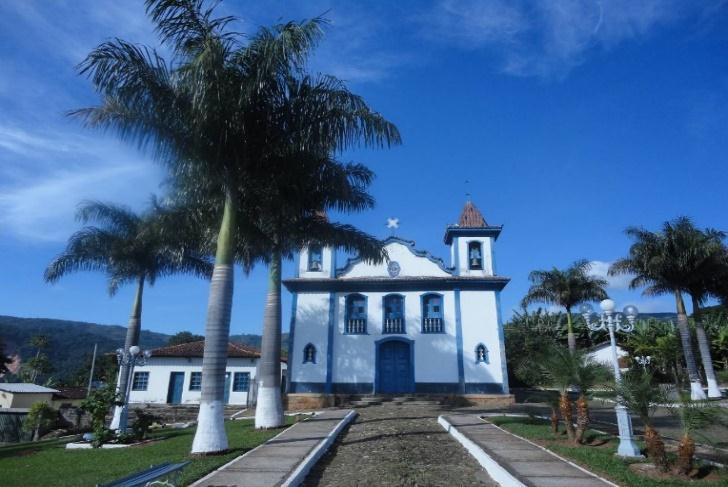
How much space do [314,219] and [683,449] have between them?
972 centimetres

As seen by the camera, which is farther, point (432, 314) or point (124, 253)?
point (432, 314)

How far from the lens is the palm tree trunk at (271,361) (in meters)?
11.8

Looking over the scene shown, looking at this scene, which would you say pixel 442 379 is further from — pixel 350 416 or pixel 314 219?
pixel 314 219

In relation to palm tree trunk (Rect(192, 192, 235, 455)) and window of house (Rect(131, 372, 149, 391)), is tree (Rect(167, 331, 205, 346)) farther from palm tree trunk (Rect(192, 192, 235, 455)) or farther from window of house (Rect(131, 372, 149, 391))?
palm tree trunk (Rect(192, 192, 235, 455))

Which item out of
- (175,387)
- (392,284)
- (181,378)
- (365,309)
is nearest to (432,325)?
(392,284)

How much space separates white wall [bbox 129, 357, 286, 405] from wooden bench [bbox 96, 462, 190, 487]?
69.7 ft

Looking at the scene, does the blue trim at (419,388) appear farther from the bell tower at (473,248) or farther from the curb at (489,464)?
the curb at (489,464)

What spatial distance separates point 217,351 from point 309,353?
12.2 meters

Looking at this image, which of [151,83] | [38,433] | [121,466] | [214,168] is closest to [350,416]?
[121,466]

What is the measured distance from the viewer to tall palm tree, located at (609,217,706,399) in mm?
20891

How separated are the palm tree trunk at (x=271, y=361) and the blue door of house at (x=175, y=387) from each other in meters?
16.6

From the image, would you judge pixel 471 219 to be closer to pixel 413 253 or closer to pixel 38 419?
pixel 413 253

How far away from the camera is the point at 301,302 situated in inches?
846

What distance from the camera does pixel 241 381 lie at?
87.3ft
